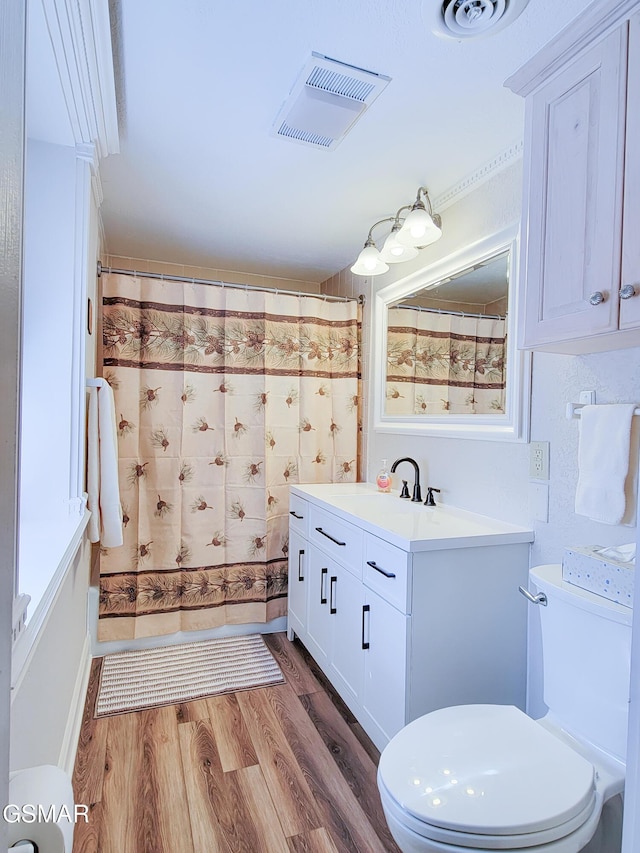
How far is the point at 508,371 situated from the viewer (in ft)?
5.77

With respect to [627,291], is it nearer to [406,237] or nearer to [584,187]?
[584,187]

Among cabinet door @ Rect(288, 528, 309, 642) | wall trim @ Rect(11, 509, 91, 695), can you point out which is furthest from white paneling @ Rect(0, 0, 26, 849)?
cabinet door @ Rect(288, 528, 309, 642)

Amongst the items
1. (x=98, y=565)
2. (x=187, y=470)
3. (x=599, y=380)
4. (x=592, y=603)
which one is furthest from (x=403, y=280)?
(x=98, y=565)

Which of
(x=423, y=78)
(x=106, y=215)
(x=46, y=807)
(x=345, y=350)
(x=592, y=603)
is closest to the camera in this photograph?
(x=46, y=807)

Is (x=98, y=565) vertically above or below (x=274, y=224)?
below

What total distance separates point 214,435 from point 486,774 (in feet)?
6.41

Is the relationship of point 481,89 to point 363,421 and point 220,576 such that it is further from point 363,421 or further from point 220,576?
point 220,576

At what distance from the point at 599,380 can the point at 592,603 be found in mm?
660

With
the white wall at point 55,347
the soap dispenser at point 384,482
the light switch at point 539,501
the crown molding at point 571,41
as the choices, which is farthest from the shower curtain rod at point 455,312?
the white wall at point 55,347

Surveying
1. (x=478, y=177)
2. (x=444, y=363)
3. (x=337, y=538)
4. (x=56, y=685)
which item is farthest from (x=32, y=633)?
(x=478, y=177)

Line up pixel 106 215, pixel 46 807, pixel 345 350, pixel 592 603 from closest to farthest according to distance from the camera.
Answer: pixel 46 807 < pixel 592 603 < pixel 106 215 < pixel 345 350

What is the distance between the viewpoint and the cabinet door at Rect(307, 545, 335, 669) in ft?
6.87

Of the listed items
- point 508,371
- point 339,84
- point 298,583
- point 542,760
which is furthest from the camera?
point 298,583

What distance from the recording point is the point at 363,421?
113 inches
